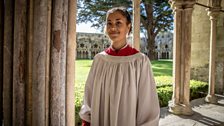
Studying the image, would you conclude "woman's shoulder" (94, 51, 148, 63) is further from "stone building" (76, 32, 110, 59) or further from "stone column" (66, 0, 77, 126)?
"stone building" (76, 32, 110, 59)

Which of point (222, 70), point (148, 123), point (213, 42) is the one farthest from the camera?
point (222, 70)

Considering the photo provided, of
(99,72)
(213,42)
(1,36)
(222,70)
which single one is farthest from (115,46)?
(222,70)

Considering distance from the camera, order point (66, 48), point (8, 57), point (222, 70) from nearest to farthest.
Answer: point (8, 57) < point (66, 48) < point (222, 70)

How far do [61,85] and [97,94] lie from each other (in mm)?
489

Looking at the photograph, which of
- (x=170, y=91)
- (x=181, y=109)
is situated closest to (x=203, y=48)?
(x=170, y=91)

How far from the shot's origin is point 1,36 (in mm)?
2037

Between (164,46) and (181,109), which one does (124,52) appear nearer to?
(181,109)

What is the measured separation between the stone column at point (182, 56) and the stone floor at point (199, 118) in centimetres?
24

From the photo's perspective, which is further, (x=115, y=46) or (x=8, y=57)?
(x=8, y=57)

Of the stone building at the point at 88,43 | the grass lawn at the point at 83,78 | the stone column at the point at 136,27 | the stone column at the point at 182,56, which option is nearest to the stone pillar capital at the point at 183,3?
the stone column at the point at 182,56

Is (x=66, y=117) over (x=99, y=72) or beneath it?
beneath

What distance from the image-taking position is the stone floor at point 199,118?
4.47 meters

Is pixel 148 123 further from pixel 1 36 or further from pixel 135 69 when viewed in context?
pixel 1 36

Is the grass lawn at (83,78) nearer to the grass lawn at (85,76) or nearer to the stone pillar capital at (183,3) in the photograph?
the grass lawn at (85,76)
